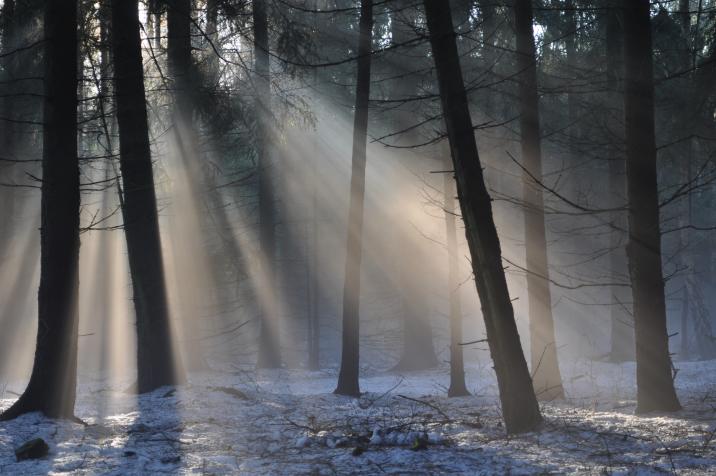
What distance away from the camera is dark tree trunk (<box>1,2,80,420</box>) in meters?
8.31

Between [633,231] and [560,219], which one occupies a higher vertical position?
[560,219]

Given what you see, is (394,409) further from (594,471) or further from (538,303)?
(594,471)

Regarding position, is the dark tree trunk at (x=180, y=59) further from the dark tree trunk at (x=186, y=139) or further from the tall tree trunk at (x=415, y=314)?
the tall tree trunk at (x=415, y=314)

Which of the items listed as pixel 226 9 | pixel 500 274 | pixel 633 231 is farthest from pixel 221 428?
pixel 226 9

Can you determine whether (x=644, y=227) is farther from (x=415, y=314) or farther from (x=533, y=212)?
(x=415, y=314)

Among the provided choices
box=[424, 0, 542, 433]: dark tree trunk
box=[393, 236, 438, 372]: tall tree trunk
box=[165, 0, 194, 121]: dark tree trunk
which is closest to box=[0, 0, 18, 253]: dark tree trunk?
box=[165, 0, 194, 121]: dark tree trunk

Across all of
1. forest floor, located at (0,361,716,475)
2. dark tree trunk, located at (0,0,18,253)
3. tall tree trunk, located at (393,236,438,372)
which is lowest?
forest floor, located at (0,361,716,475)

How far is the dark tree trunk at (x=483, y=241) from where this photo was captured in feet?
23.4

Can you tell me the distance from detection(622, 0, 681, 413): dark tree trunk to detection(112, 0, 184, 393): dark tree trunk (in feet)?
22.2

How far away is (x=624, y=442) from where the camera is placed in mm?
6266

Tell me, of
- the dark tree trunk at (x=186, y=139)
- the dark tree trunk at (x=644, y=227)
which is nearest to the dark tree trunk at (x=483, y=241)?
the dark tree trunk at (x=644, y=227)

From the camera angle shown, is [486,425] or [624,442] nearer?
[624,442]

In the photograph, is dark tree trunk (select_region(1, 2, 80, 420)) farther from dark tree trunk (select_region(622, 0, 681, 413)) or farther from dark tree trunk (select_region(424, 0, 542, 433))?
dark tree trunk (select_region(622, 0, 681, 413))

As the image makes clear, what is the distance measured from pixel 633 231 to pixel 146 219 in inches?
273
